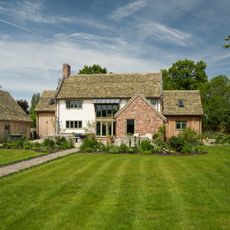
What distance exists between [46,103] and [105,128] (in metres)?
11.0

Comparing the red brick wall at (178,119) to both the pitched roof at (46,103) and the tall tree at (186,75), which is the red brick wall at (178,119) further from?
the tall tree at (186,75)

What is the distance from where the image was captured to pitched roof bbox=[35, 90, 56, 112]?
152ft

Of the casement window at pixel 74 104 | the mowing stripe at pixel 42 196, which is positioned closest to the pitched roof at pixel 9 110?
the casement window at pixel 74 104

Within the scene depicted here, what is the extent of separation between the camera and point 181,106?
43.3m

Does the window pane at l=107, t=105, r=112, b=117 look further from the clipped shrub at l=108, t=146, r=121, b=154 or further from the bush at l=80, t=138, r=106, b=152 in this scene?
the clipped shrub at l=108, t=146, r=121, b=154

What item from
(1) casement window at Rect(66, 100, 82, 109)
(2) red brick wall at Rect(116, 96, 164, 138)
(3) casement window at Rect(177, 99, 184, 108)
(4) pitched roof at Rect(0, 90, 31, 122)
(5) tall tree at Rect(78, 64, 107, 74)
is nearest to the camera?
(2) red brick wall at Rect(116, 96, 164, 138)

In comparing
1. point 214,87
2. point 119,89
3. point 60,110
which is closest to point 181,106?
point 119,89

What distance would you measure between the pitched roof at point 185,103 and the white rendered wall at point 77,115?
1014 cm

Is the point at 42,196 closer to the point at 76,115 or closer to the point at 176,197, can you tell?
the point at 176,197

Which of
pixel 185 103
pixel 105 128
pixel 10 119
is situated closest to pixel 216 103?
pixel 185 103

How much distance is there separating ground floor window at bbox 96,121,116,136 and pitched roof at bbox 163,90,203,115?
7.29 meters

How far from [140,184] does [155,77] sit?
33.5 meters

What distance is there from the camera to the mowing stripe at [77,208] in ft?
25.6

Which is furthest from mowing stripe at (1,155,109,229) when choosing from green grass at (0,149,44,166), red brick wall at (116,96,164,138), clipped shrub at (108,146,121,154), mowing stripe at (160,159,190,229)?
red brick wall at (116,96,164,138)
